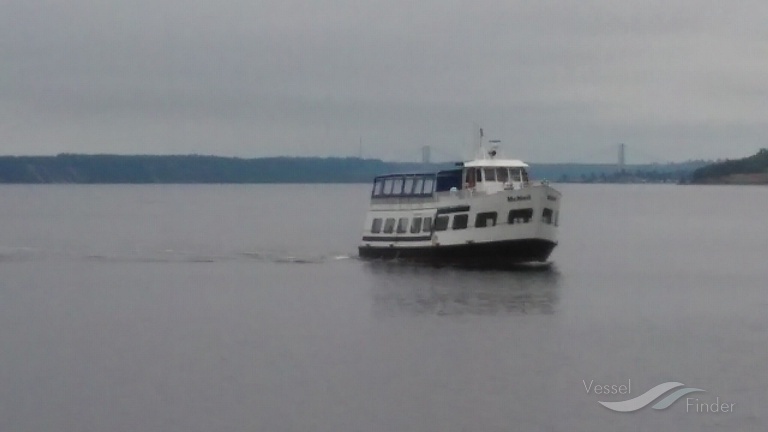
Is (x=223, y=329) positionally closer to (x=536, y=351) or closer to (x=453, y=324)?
(x=453, y=324)

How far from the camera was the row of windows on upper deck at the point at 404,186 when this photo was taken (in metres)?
69.4

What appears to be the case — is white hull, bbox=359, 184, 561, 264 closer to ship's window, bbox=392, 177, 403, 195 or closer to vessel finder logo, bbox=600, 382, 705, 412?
ship's window, bbox=392, 177, 403, 195

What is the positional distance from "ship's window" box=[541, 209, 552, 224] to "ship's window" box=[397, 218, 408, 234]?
24.8ft

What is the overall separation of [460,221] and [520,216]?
298 centimetres

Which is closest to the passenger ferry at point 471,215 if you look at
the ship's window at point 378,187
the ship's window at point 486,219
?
the ship's window at point 486,219

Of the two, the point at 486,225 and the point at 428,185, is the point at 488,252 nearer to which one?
the point at 486,225

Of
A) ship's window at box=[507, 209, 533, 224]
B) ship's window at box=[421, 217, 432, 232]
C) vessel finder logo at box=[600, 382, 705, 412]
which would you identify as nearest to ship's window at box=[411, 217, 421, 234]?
ship's window at box=[421, 217, 432, 232]

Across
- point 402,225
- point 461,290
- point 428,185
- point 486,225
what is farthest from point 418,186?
point 461,290

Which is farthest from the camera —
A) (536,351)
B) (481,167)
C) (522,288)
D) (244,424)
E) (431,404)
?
(481,167)

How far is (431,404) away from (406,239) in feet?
111

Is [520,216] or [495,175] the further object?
[495,175]

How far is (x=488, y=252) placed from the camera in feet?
217

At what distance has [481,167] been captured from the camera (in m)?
67.6

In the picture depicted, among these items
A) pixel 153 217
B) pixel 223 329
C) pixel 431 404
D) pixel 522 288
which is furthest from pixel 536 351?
pixel 153 217
